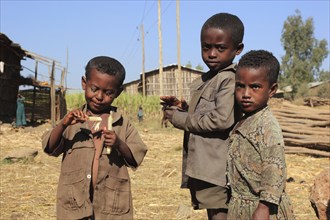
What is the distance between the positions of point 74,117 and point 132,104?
24.2 metres

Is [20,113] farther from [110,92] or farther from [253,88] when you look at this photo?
[253,88]

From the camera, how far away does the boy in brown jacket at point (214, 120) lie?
2369mm

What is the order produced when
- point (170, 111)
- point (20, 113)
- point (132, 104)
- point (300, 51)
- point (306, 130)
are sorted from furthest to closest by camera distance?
point (300, 51) → point (132, 104) → point (20, 113) → point (306, 130) → point (170, 111)

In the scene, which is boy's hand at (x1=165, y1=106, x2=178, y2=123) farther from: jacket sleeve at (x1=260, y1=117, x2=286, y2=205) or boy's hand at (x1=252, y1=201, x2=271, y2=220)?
boy's hand at (x1=252, y1=201, x2=271, y2=220)

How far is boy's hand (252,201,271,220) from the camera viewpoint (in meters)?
1.99

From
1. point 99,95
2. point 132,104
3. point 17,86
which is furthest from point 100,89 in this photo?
point 132,104

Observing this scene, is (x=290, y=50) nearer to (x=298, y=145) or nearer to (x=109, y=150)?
(x=298, y=145)

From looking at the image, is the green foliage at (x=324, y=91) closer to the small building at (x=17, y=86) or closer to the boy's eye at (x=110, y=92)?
the small building at (x=17, y=86)

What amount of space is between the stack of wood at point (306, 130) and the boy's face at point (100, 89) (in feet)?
26.8

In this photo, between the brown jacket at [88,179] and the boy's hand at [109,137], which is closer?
the boy's hand at [109,137]

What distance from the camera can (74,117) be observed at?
236cm

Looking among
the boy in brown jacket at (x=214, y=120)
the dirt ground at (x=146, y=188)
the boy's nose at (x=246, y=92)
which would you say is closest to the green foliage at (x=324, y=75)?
the dirt ground at (x=146, y=188)

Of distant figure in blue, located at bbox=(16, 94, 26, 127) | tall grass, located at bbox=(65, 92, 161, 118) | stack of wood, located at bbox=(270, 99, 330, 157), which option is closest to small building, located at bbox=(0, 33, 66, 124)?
distant figure in blue, located at bbox=(16, 94, 26, 127)

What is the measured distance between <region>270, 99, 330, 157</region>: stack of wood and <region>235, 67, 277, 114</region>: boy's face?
8.07m
